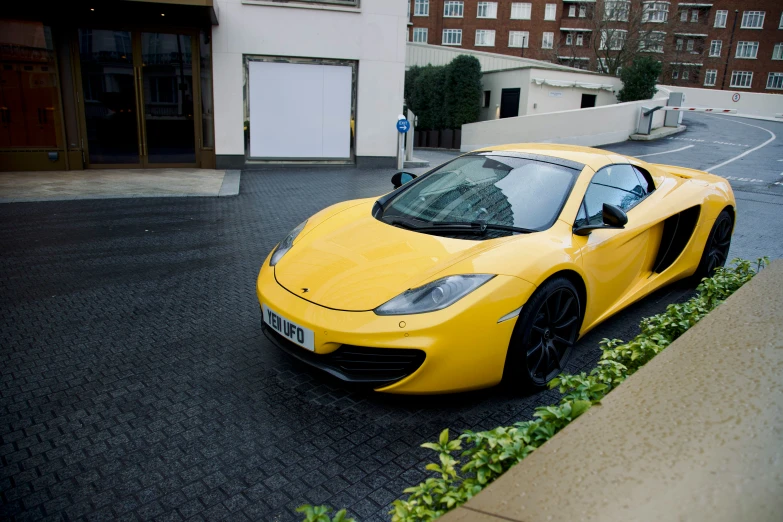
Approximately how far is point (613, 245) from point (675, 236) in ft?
3.92

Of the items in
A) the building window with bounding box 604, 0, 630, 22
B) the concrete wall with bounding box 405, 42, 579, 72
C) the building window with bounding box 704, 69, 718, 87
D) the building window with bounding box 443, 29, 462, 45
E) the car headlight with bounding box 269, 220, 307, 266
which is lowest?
the car headlight with bounding box 269, 220, 307, 266

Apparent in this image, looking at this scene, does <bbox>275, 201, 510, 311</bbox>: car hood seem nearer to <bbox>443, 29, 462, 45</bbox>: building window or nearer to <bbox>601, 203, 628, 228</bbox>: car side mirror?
<bbox>601, 203, 628, 228</bbox>: car side mirror

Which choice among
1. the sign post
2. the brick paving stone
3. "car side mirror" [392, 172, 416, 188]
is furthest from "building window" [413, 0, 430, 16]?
"car side mirror" [392, 172, 416, 188]

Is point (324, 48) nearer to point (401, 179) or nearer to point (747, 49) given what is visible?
point (401, 179)

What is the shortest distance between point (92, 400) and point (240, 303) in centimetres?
174

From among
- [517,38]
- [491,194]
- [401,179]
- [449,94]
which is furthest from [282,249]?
[517,38]

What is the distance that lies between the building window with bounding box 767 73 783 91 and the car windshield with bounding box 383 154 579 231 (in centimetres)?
6665

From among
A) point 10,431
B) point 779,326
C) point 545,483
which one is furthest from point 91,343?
point 779,326

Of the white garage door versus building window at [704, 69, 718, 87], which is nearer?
the white garage door

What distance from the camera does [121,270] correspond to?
233 inches

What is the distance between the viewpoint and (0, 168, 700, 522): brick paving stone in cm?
268

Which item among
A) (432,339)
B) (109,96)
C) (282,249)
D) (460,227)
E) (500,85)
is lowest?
(432,339)

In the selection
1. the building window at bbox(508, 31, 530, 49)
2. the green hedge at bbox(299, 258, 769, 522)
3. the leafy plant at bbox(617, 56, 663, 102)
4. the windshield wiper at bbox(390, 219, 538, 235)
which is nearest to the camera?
the green hedge at bbox(299, 258, 769, 522)

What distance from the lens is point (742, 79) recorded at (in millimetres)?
59469
